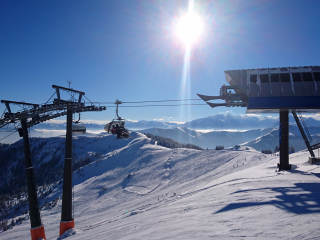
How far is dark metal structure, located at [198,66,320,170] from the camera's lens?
53.6 feet

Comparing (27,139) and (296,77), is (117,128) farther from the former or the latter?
(296,77)

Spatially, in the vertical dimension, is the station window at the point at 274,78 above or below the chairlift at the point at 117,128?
above

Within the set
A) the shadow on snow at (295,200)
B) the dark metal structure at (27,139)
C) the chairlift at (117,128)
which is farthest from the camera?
the chairlift at (117,128)

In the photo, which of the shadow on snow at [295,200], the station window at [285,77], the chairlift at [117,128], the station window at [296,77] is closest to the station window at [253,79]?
the station window at [285,77]

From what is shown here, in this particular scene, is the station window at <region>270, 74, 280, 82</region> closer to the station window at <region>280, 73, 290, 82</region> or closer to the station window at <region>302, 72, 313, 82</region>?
the station window at <region>280, 73, 290, 82</region>

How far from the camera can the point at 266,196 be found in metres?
9.50

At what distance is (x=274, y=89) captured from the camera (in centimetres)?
1695

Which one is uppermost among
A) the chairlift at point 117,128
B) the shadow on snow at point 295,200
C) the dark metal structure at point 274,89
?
the dark metal structure at point 274,89

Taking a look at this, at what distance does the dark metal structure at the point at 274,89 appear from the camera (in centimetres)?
1633

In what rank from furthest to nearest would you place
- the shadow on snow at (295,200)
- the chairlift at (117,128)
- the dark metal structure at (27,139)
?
the chairlift at (117,128), the dark metal structure at (27,139), the shadow on snow at (295,200)

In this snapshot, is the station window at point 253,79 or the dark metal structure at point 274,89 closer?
the dark metal structure at point 274,89

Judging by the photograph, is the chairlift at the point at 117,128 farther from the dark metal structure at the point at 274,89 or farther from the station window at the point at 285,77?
the station window at the point at 285,77

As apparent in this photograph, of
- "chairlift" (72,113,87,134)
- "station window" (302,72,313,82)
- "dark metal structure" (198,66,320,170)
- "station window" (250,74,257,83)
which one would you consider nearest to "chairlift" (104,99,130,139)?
"chairlift" (72,113,87,134)

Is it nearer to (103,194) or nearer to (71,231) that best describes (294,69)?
(71,231)
